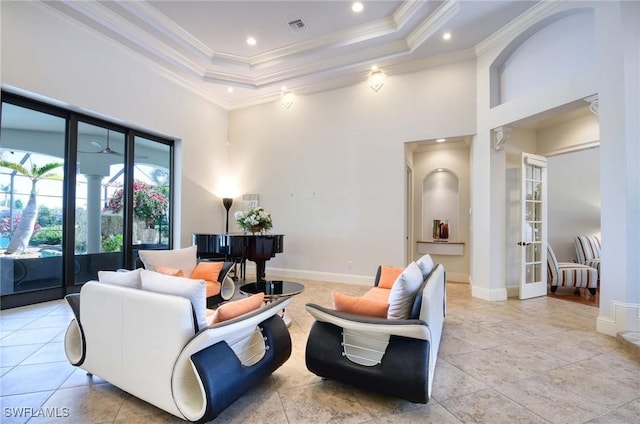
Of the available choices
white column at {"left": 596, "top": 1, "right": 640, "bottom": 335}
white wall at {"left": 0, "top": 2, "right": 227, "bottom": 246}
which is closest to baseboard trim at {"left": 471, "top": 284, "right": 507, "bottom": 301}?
white column at {"left": 596, "top": 1, "right": 640, "bottom": 335}

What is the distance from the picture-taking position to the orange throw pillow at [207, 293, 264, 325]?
1.87 metres

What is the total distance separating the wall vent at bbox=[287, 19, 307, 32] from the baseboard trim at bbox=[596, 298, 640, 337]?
5.15 meters

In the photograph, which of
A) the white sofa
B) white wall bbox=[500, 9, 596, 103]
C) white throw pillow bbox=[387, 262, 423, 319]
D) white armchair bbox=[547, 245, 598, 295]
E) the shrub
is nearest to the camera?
the white sofa

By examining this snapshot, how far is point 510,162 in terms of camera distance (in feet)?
16.0

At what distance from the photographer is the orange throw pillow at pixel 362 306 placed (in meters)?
2.03

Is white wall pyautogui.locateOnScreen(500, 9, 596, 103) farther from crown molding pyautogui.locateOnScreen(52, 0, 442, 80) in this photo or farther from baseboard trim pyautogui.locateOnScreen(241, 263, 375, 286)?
baseboard trim pyautogui.locateOnScreen(241, 263, 375, 286)

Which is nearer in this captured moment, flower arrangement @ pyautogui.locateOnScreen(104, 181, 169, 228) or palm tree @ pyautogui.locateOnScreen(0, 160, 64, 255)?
palm tree @ pyautogui.locateOnScreen(0, 160, 64, 255)

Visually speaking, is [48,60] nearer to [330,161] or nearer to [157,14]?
[157,14]

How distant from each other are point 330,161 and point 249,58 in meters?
2.36

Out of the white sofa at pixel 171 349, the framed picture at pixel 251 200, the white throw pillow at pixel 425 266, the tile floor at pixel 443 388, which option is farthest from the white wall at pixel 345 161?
the white sofa at pixel 171 349

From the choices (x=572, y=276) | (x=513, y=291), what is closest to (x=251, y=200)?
(x=513, y=291)

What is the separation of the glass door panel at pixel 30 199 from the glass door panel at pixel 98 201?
0.25 metres

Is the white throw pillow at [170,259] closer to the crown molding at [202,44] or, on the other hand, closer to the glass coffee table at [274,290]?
the glass coffee table at [274,290]

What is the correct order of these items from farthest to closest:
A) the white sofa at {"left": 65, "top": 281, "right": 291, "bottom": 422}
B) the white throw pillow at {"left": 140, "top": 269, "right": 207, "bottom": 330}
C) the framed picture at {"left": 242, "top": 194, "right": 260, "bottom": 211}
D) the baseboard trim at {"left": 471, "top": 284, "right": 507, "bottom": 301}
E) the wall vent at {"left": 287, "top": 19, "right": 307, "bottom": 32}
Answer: the framed picture at {"left": 242, "top": 194, "right": 260, "bottom": 211} < the baseboard trim at {"left": 471, "top": 284, "right": 507, "bottom": 301} < the wall vent at {"left": 287, "top": 19, "right": 307, "bottom": 32} < the white throw pillow at {"left": 140, "top": 269, "right": 207, "bottom": 330} < the white sofa at {"left": 65, "top": 281, "right": 291, "bottom": 422}
